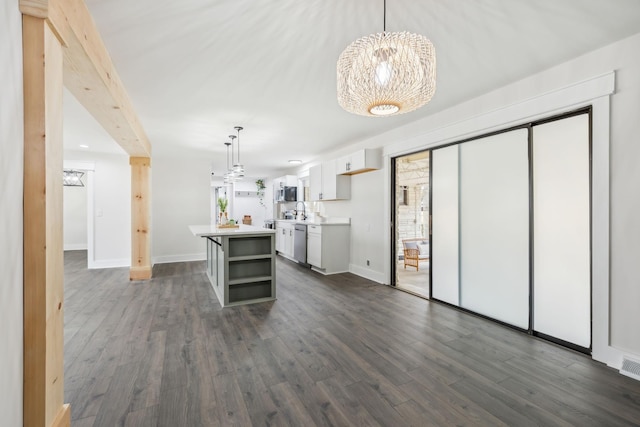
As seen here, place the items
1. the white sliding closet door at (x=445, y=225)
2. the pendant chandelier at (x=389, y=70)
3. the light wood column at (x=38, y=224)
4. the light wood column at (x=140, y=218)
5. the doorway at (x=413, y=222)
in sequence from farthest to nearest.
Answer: the doorway at (x=413, y=222)
the light wood column at (x=140, y=218)
the white sliding closet door at (x=445, y=225)
the pendant chandelier at (x=389, y=70)
the light wood column at (x=38, y=224)

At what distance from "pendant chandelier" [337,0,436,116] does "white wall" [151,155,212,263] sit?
6108 mm

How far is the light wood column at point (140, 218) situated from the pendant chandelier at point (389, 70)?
458cm

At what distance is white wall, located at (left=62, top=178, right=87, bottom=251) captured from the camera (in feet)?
27.1

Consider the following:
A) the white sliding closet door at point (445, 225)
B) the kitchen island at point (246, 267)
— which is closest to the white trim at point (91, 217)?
the kitchen island at point (246, 267)

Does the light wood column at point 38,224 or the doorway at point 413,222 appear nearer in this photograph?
the light wood column at point 38,224

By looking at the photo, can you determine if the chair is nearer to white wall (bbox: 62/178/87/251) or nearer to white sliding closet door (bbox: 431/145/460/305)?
white sliding closet door (bbox: 431/145/460/305)

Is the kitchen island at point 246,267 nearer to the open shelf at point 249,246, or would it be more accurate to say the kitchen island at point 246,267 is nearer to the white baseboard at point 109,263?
the open shelf at point 249,246

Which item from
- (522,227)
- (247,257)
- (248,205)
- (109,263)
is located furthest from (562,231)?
(248,205)

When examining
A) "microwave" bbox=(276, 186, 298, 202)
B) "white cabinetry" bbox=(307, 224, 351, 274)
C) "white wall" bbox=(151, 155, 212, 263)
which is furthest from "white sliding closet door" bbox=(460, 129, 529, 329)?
"white wall" bbox=(151, 155, 212, 263)

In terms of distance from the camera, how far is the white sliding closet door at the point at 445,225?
3.54 meters

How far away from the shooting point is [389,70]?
1461 millimetres

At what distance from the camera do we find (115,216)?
240 inches

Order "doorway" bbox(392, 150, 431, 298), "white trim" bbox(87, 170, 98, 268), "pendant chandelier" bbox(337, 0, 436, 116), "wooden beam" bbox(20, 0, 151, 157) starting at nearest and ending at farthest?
1. "wooden beam" bbox(20, 0, 151, 157)
2. "pendant chandelier" bbox(337, 0, 436, 116)
3. "doorway" bbox(392, 150, 431, 298)
4. "white trim" bbox(87, 170, 98, 268)

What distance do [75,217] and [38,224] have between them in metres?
9.25
